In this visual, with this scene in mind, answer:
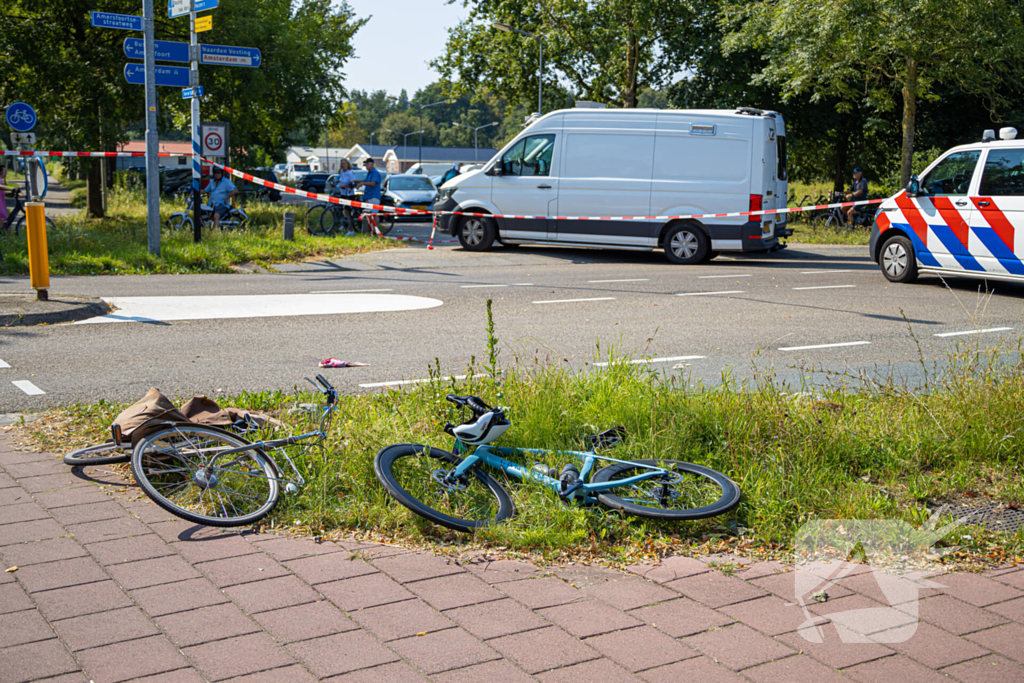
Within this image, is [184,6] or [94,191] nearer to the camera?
[184,6]

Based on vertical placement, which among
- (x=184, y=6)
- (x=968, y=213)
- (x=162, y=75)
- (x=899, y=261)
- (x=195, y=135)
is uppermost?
(x=184, y=6)

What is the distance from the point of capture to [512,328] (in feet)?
31.6

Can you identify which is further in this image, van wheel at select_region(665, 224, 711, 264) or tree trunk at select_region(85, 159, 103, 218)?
tree trunk at select_region(85, 159, 103, 218)

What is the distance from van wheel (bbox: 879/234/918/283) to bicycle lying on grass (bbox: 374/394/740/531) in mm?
10348

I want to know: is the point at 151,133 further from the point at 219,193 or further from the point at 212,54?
the point at 219,193

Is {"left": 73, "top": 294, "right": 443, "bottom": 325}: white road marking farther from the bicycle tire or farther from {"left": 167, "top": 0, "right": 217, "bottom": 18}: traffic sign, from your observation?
the bicycle tire

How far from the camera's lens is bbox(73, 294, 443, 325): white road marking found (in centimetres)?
1012

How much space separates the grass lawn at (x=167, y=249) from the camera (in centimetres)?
1434

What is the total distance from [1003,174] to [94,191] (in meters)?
20.1

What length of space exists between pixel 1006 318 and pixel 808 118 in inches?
888

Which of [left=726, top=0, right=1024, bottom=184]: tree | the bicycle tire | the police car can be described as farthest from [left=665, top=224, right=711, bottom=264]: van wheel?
[left=726, top=0, right=1024, bottom=184]: tree

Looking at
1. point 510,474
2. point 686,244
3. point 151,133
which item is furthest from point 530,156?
point 510,474

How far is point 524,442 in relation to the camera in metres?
4.81

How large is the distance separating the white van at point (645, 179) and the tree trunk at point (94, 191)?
35.5 ft
